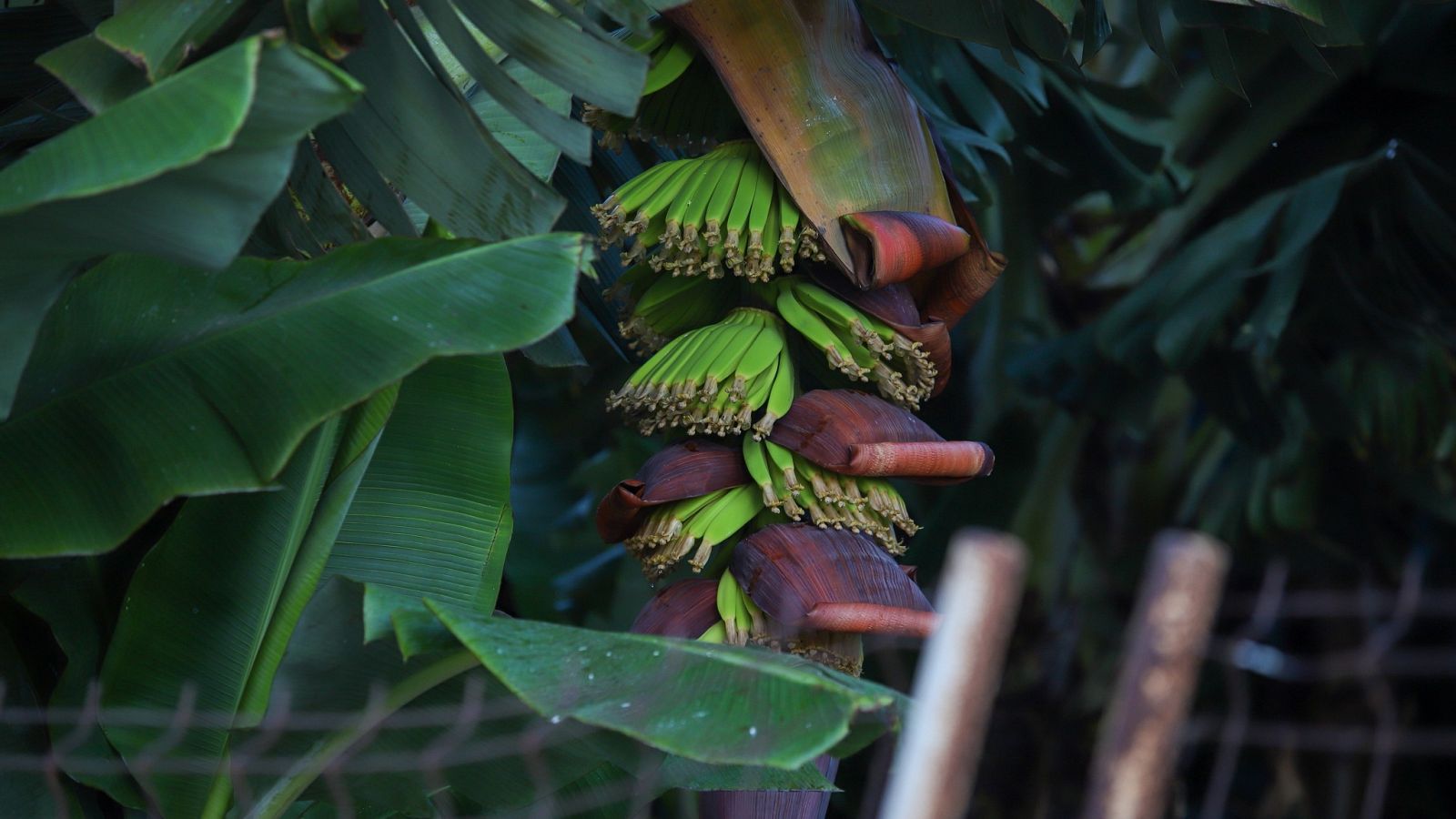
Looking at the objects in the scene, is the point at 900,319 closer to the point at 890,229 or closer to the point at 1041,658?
the point at 890,229

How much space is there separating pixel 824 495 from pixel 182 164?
492mm

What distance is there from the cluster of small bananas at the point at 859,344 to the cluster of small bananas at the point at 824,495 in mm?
81

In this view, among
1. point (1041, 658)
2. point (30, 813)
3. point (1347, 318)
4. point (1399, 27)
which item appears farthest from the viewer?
point (1041, 658)

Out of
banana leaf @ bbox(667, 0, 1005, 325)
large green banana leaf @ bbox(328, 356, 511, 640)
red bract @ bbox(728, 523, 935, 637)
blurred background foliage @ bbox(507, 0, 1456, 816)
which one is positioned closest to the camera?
red bract @ bbox(728, 523, 935, 637)

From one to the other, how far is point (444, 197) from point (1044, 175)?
1.48 m

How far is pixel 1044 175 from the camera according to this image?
7.14ft

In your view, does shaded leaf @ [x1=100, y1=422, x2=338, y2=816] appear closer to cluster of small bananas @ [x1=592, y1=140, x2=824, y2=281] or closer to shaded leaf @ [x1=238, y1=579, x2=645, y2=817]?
shaded leaf @ [x1=238, y1=579, x2=645, y2=817]

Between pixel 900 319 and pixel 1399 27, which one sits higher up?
pixel 1399 27

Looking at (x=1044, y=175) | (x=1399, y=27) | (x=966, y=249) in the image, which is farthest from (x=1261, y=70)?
(x=966, y=249)

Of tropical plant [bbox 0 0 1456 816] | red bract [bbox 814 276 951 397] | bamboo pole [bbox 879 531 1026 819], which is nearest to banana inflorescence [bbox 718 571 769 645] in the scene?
tropical plant [bbox 0 0 1456 816]

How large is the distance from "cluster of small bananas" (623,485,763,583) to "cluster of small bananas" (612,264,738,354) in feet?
0.60

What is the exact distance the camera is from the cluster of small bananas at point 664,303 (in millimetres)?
1044

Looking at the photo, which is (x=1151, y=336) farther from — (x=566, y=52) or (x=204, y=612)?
(x=204, y=612)

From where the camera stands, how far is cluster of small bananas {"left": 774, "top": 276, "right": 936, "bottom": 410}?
0.96 meters
